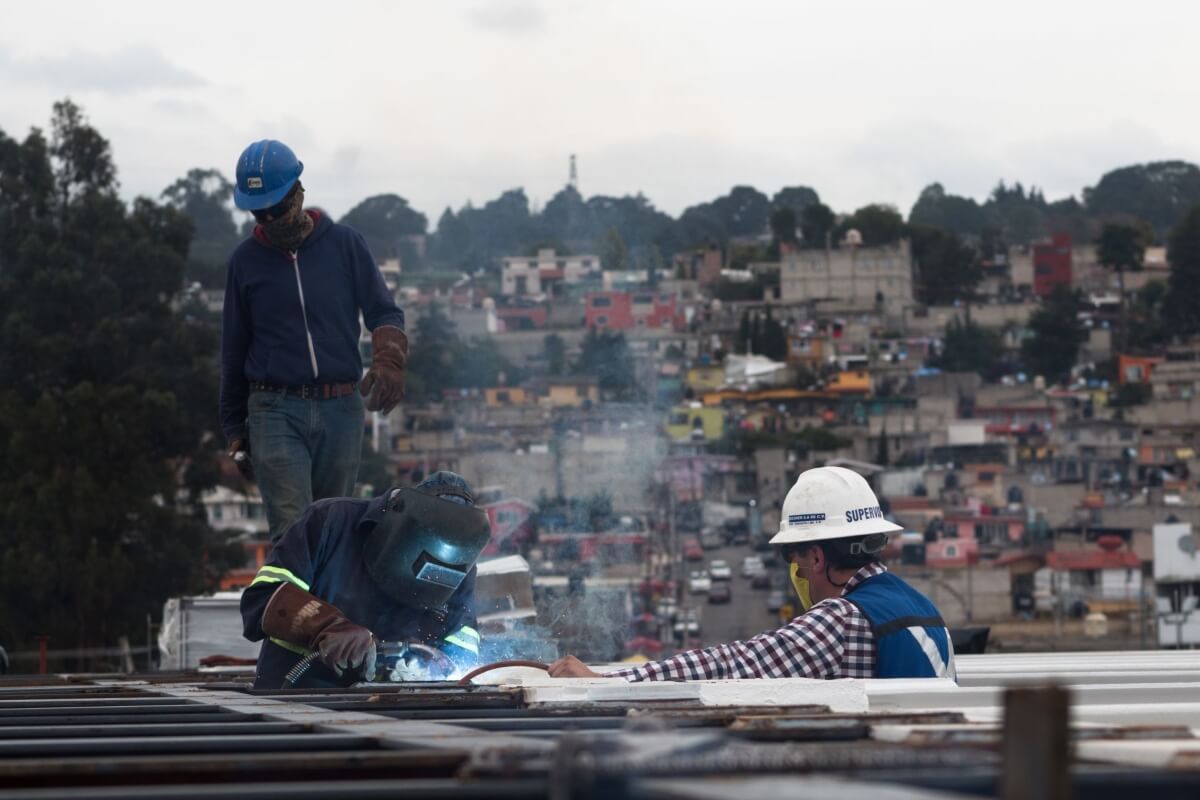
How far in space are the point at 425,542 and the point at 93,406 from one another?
1148 inches

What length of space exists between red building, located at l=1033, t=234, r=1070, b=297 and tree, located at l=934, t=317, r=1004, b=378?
58.8ft

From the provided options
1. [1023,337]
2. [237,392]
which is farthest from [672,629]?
[1023,337]

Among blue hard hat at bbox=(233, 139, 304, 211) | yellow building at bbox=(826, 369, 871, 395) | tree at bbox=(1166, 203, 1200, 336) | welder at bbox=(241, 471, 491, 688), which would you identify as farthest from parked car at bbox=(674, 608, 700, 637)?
tree at bbox=(1166, 203, 1200, 336)

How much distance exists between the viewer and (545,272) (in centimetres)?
15500

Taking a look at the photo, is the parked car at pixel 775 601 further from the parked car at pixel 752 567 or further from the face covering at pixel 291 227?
the face covering at pixel 291 227

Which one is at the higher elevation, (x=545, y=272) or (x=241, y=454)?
(x=545, y=272)

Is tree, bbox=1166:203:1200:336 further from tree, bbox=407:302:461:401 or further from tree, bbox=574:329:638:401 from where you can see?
tree, bbox=407:302:461:401

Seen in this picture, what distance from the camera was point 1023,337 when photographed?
133m

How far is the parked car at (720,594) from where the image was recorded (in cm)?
7531

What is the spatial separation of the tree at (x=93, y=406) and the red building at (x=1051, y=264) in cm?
11501

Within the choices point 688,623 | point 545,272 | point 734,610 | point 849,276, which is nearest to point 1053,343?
point 849,276

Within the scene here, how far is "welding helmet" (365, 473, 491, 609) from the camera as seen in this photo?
682cm

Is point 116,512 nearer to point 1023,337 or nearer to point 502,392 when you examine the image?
point 502,392

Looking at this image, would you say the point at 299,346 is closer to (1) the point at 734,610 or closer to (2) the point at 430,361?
(1) the point at 734,610
